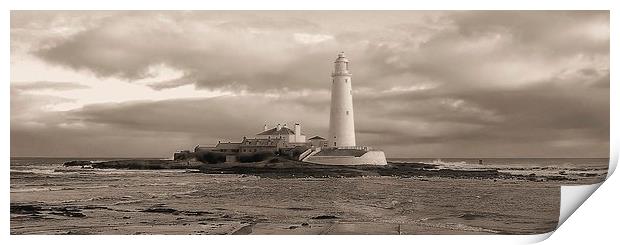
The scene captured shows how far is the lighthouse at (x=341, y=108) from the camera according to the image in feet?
17.3

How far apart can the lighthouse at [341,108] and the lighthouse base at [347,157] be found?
0.18 ft

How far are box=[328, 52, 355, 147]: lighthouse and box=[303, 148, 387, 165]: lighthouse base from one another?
0.05 m

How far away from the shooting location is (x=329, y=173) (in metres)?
5.44

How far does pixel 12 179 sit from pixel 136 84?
3.23ft

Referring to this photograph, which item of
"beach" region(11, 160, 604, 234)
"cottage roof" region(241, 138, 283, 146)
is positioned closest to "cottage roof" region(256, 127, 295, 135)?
"cottage roof" region(241, 138, 283, 146)

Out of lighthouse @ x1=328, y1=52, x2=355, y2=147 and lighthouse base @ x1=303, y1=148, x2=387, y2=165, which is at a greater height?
lighthouse @ x1=328, y1=52, x2=355, y2=147

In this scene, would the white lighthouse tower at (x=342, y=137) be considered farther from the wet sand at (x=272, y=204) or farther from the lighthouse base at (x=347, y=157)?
the wet sand at (x=272, y=204)

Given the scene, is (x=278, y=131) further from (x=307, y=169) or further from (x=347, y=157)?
(x=347, y=157)

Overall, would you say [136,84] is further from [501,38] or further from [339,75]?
[501,38]

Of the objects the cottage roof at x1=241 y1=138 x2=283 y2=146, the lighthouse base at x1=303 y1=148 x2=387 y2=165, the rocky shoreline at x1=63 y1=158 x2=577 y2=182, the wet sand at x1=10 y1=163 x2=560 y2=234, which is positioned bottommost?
the wet sand at x1=10 y1=163 x2=560 y2=234

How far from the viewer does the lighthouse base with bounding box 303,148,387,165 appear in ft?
17.6

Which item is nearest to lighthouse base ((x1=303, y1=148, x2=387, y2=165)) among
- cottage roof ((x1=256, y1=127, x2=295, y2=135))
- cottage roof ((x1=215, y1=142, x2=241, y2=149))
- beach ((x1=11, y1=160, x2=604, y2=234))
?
beach ((x1=11, y1=160, x2=604, y2=234))

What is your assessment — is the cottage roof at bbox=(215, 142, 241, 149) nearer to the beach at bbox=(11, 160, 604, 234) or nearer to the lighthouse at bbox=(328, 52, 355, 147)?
the beach at bbox=(11, 160, 604, 234)
